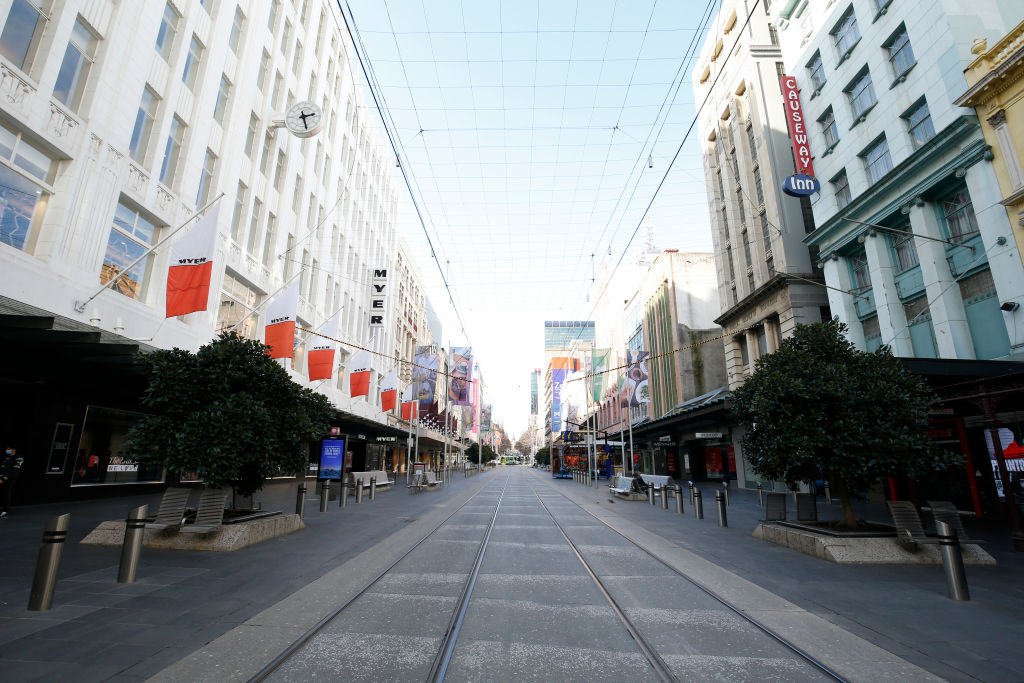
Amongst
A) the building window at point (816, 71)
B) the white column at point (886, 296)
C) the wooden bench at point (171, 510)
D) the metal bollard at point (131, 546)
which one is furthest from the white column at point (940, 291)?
the wooden bench at point (171, 510)

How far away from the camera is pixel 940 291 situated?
59.0 ft

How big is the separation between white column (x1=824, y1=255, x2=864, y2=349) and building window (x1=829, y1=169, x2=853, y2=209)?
8.91ft

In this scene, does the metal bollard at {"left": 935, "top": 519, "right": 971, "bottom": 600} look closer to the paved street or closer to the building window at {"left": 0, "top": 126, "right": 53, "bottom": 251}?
the paved street

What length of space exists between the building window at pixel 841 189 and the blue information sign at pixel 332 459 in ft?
92.8

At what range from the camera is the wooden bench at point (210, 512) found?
1005 centimetres

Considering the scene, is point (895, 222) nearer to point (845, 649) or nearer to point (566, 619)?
point (845, 649)

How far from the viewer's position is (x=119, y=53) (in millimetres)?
15477

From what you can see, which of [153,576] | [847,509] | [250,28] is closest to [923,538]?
[847,509]

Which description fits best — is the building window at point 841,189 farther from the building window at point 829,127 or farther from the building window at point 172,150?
the building window at point 172,150

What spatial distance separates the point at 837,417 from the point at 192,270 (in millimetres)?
16988

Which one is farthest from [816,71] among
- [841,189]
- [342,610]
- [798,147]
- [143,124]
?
[342,610]

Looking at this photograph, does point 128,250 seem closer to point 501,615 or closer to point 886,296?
point 501,615

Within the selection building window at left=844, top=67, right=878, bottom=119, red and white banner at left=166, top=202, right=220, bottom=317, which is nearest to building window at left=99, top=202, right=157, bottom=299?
red and white banner at left=166, top=202, right=220, bottom=317

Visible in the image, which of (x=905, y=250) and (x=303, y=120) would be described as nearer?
(x=905, y=250)
